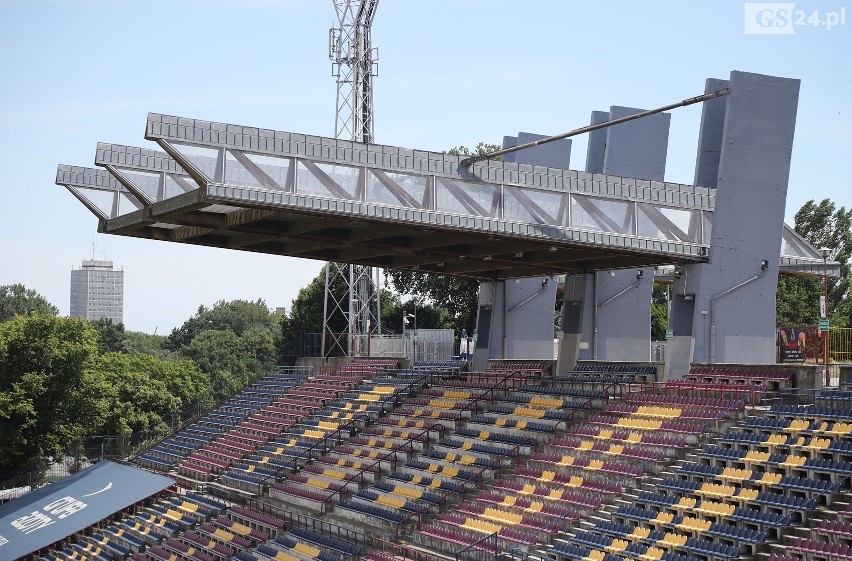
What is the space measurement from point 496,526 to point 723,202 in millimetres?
11512

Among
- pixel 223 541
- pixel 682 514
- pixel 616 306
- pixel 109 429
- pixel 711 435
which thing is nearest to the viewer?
pixel 682 514

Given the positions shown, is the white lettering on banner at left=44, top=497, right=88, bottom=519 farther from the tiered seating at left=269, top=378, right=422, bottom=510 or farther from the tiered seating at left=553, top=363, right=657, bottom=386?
the tiered seating at left=553, top=363, right=657, bottom=386

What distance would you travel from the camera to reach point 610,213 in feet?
94.0

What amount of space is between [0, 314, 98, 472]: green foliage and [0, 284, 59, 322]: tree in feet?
314

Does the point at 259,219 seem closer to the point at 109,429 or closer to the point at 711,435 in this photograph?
the point at 711,435

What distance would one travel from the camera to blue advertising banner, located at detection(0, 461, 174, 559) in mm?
37344

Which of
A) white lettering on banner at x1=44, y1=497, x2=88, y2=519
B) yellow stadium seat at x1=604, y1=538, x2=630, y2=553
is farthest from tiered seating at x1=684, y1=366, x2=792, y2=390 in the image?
white lettering on banner at x1=44, y1=497, x2=88, y2=519

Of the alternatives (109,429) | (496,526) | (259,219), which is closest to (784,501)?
(496,526)

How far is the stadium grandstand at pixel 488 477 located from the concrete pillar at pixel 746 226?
195 centimetres

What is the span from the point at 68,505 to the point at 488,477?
20583 mm

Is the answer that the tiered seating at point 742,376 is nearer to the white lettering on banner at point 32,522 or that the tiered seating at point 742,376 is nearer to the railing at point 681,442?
the railing at point 681,442

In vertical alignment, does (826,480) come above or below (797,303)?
below

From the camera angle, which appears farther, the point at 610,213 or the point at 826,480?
the point at 610,213

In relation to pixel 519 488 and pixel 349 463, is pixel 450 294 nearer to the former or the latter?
pixel 349 463
